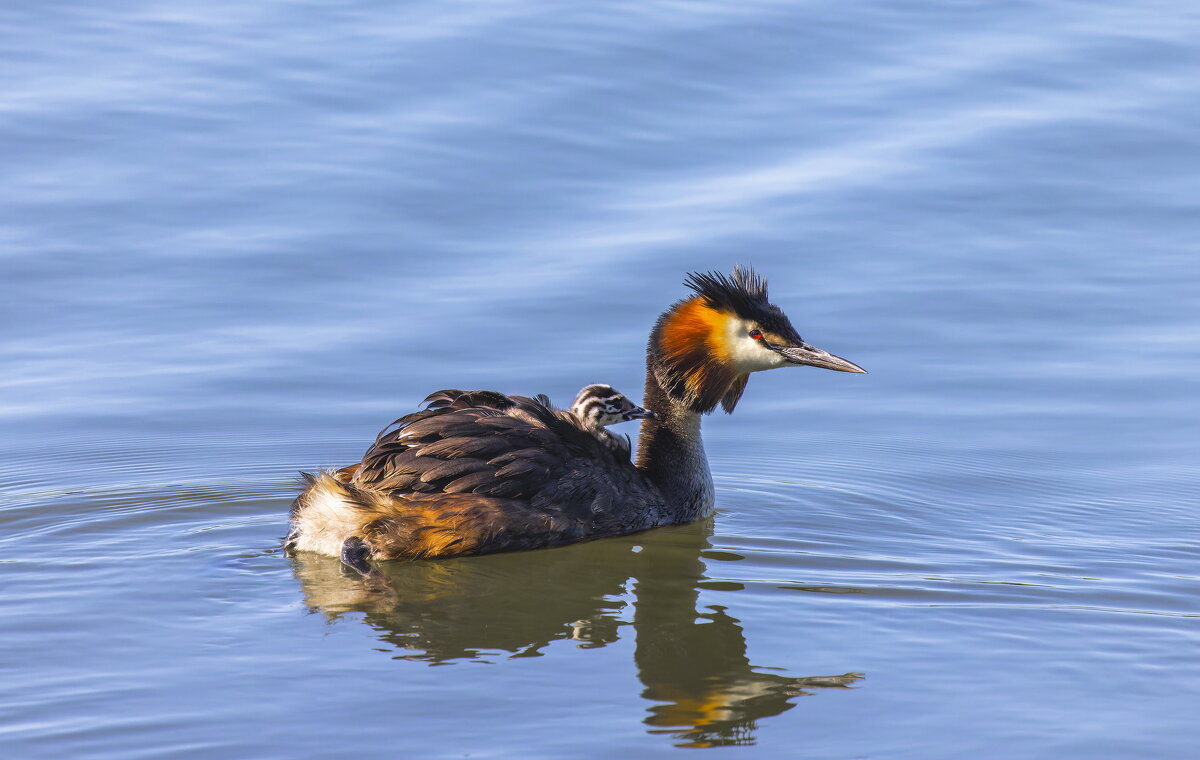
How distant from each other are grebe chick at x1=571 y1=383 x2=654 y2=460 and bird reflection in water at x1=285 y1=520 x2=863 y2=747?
1.76 ft

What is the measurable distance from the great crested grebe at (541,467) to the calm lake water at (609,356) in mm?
176

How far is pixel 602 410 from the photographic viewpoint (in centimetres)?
818

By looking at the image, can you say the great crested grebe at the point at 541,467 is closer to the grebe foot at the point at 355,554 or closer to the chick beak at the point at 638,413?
the grebe foot at the point at 355,554

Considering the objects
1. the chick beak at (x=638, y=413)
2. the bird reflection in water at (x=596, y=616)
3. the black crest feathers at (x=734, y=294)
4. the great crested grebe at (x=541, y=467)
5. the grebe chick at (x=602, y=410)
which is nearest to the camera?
the bird reflection in water at (x=596, y=616)

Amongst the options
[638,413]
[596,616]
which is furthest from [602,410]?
[596,616]

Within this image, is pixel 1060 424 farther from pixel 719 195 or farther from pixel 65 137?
pixel 65 137

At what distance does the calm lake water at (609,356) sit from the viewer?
5.94m

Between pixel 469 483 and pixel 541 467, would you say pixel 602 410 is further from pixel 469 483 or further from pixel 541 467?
pixel 469 483

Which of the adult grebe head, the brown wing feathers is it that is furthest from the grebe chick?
the adult grebe head

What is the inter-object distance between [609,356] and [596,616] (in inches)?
133

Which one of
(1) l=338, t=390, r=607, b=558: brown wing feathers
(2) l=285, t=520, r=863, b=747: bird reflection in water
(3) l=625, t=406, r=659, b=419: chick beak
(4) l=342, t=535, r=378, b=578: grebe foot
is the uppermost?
(3) l=625, t=406, r=659, b=419: chick beak

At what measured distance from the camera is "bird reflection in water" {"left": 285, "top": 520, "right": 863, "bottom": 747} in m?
5.93

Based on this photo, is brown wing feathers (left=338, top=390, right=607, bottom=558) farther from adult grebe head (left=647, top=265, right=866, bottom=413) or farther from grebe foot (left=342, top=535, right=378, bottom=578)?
adult grebe head (left=647, top=265, right=866, bottom=413)

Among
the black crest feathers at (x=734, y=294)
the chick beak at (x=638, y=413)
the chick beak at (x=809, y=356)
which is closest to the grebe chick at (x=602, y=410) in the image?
the chick beak at (x=638, y=413)
